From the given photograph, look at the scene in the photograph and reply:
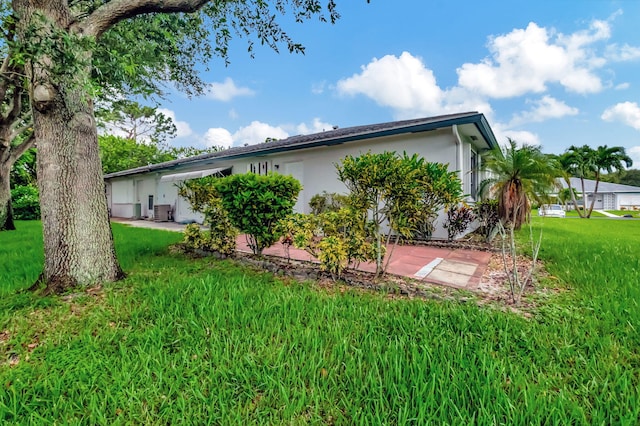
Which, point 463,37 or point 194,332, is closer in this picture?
point 194,332

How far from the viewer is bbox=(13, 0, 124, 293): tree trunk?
4.05 metres

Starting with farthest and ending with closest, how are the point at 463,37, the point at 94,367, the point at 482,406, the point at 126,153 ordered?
the point at 126,153, the point at 463,37, the point at 94,367, the point at 482,406

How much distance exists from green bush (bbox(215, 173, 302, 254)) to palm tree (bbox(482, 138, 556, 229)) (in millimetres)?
7476

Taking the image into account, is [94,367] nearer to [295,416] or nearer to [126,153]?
[295,416]

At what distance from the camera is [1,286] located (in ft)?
14.6

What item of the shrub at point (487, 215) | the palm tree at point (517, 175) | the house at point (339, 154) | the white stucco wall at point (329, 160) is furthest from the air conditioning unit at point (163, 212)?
the palm tree at point (517, 175)

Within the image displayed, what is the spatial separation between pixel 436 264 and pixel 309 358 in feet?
14.9

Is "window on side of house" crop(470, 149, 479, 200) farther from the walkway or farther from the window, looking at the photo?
the walkway

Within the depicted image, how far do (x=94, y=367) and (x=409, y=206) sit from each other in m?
4.34

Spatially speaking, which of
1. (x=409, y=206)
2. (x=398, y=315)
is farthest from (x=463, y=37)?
(x=398, y=315)

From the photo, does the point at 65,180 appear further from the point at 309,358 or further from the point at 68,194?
the point at 309,358

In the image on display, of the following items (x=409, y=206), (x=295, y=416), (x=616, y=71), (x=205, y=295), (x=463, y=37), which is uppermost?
(x=463, y=37)

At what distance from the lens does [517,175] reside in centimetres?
→ 929

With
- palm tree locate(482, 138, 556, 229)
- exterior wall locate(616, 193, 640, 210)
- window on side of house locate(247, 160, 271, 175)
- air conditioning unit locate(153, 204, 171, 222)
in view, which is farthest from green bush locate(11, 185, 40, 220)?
exterior wall locate(616, 193, 640, 210)
